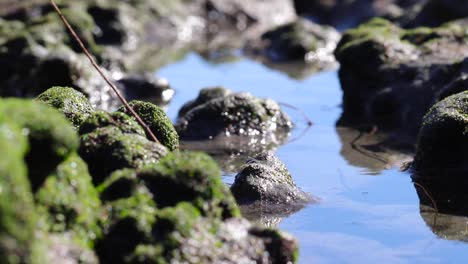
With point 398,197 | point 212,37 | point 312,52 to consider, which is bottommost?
point 212,37

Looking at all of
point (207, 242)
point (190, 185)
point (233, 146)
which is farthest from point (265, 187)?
point (233, 146)

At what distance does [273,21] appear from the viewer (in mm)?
25672

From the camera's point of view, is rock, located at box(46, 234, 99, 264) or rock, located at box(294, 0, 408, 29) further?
rock, located at box(294, 0, 408, 29)

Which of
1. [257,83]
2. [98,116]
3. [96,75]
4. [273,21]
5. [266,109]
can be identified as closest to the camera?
[98,116]

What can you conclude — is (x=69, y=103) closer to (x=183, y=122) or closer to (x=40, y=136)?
(x=40, y=136)

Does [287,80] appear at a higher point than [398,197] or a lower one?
lower

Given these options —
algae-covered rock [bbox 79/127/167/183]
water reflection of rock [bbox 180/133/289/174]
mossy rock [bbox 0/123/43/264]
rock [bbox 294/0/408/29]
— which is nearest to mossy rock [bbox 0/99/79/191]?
mossy rock [bbox 0/123/43/264]

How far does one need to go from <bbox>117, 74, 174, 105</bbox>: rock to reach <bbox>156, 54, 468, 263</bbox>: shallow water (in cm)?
38

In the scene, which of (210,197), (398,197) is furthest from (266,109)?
(210,197)

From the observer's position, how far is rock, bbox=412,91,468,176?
28.1 ft

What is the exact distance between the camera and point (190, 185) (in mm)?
5238

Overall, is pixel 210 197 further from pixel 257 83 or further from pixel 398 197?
pixel 257 83

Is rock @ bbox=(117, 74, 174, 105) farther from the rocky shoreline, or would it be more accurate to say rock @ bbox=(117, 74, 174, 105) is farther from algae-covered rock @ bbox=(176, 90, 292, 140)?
algae-covered rock @ bbox=(176, 90, 292, 140)

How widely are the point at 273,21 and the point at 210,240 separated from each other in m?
21.2
